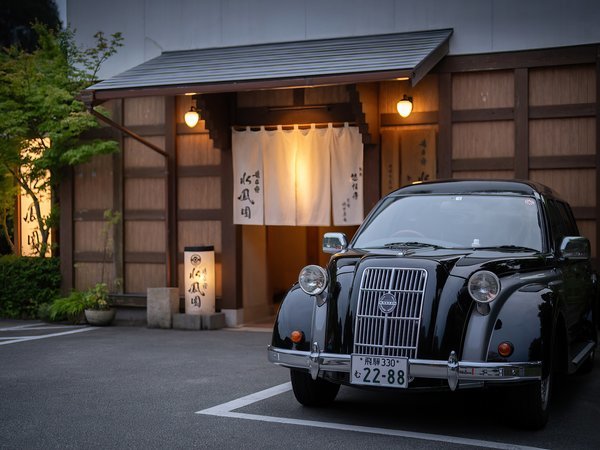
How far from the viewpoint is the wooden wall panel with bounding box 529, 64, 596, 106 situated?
1129 cm

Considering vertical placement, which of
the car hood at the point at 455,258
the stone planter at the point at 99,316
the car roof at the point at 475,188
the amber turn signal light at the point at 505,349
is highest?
the car roof at the point at 475,188

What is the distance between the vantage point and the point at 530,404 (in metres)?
5.88

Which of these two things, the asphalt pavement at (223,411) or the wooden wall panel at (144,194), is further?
the wooden wall panel at (144,194)

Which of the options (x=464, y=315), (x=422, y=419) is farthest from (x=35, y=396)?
(x=464, y=315)

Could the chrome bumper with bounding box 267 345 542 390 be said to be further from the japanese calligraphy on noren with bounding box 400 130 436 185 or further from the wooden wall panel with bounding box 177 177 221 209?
the wooden wall panel with bounding box 177 177 221 209

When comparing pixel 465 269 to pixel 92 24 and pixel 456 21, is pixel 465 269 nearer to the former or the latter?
pixel 456 21

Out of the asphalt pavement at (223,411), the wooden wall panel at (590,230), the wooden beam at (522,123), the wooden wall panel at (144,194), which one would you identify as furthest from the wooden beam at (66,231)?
the wooden wall panel at (590,230)

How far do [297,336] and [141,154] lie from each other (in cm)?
808

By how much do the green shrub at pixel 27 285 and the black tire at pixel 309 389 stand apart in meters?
8.63

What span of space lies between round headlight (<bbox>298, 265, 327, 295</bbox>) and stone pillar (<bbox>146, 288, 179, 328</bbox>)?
6.65m

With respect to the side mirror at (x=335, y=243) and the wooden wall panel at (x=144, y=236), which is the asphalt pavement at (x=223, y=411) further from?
the wooden wall panel at (x=144, y=236)

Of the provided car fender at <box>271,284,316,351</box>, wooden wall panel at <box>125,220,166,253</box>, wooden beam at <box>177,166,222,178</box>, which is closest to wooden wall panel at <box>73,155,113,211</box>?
wooden wall panel at <box>125,220,166,253</box>

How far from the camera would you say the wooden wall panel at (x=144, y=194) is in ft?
44.5

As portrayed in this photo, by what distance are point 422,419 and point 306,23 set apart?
8102mm
